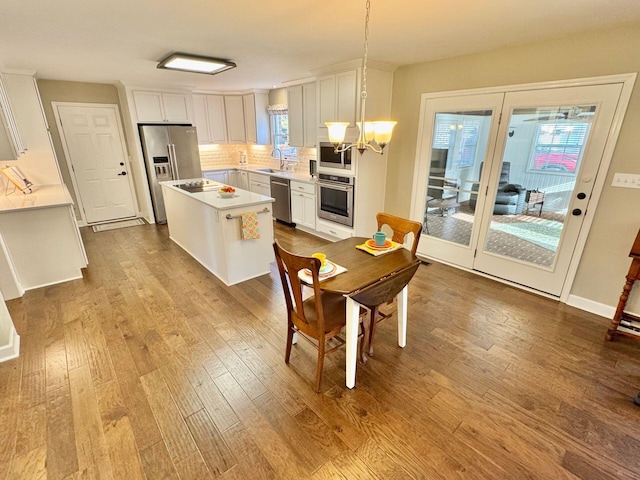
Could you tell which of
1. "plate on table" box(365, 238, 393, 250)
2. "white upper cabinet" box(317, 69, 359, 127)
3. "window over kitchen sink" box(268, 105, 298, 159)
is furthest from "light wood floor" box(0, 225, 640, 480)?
"window over kitchen sink" box(268, 105, 298, 159)

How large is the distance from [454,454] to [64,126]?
6523 mm

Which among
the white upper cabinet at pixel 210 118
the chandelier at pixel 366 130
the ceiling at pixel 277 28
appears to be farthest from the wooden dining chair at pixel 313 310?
the white upper cabinet at pixel 210 118

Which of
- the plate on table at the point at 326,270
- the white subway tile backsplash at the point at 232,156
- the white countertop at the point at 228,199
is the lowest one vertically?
the plate on table at the point at 326,270

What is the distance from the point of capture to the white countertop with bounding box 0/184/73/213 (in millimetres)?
3092

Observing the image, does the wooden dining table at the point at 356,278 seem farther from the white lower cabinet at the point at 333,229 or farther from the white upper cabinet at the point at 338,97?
the white upper cabinet at the point at 338,97

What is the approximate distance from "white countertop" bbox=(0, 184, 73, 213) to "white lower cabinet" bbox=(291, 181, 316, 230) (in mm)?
2975

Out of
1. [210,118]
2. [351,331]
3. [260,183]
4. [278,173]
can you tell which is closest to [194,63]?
[278,173]

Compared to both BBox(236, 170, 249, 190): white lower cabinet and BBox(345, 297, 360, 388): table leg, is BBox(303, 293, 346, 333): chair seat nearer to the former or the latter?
BBox(345, 297, 360, 388): table leg

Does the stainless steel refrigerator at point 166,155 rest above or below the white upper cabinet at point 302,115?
below

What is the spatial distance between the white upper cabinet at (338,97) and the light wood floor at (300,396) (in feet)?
8.19

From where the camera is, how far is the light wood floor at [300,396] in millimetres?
1574

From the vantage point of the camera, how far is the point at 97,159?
5.26 meters

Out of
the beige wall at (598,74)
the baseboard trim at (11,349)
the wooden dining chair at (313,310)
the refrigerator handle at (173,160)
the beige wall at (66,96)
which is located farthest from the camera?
the refrigerator handle at (173,160)

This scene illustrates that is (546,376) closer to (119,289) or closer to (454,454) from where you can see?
(454,454)
